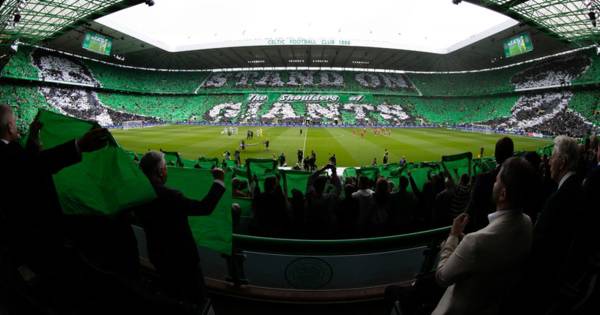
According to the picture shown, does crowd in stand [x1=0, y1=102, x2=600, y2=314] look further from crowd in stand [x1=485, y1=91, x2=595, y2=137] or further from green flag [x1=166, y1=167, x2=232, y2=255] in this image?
crowd in stand [x1=485, y1=91, x2=595, y2=137]

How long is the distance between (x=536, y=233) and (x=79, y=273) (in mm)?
3307

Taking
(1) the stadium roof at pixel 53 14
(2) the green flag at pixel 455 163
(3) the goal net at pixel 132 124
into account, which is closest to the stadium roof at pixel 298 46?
(1) the stadium roof at pixel 53 14

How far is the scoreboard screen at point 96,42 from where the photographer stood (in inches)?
1657

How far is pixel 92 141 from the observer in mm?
2242

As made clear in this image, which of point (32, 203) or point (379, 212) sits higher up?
point (32, 203)

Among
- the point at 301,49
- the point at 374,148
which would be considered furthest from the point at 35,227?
the point at 301,49

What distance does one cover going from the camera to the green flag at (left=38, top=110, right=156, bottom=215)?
8.38 feet

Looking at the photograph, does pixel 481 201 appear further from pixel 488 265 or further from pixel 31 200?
pixel 31 200

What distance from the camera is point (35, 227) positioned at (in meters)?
1.85

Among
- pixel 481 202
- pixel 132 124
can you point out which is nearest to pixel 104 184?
pixel 481 202

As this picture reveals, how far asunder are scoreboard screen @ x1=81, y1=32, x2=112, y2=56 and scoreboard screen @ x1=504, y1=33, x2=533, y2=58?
6397 centimetres

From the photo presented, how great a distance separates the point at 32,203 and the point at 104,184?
67cm

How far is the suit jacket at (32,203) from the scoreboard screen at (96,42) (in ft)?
174

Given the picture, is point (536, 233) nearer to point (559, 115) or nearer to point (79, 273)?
point (79, 273)
